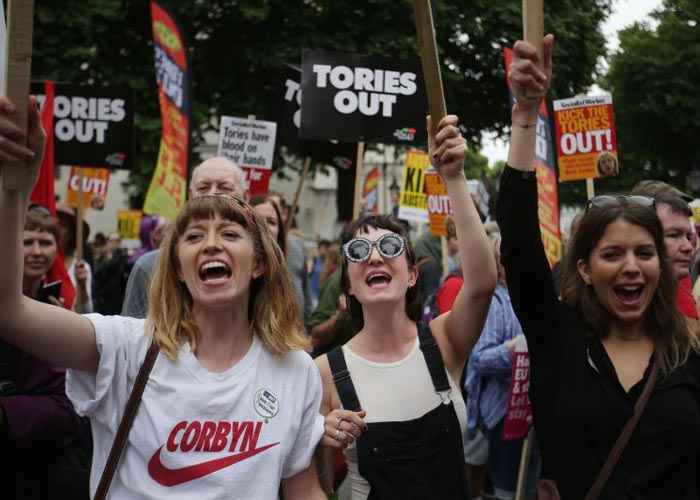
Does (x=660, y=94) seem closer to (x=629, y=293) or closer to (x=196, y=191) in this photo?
(x=196, y=191)

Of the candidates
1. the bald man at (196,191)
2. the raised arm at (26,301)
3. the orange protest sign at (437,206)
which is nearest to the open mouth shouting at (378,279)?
the raised arm at (26,301)

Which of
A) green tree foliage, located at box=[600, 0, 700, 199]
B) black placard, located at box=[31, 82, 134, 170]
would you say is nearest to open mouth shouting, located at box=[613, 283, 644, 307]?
black placard, located at box=[31, 82, 134, 170]

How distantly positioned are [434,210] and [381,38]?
945 centimetres

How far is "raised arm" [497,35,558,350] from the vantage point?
3.12 metres

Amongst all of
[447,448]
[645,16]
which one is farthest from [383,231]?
[645,16]

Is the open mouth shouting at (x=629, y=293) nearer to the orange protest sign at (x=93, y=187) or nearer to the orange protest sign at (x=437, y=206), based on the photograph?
the orange protest sign at (x=437, y=206)

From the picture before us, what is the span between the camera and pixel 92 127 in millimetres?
8664

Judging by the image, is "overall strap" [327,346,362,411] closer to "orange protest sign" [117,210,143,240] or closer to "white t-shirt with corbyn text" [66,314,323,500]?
"white t-shirt with corbyn text" [66,314,323,500]

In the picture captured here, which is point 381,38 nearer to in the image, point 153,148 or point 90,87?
point 153,148

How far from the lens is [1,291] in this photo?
2537 millimetres

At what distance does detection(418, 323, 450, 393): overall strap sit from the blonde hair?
1.82ft

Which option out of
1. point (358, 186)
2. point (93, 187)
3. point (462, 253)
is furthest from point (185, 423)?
point (93, 187)

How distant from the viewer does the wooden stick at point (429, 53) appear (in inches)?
111

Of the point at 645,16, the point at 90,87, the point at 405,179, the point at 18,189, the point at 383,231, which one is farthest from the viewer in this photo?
the point at 645,16
